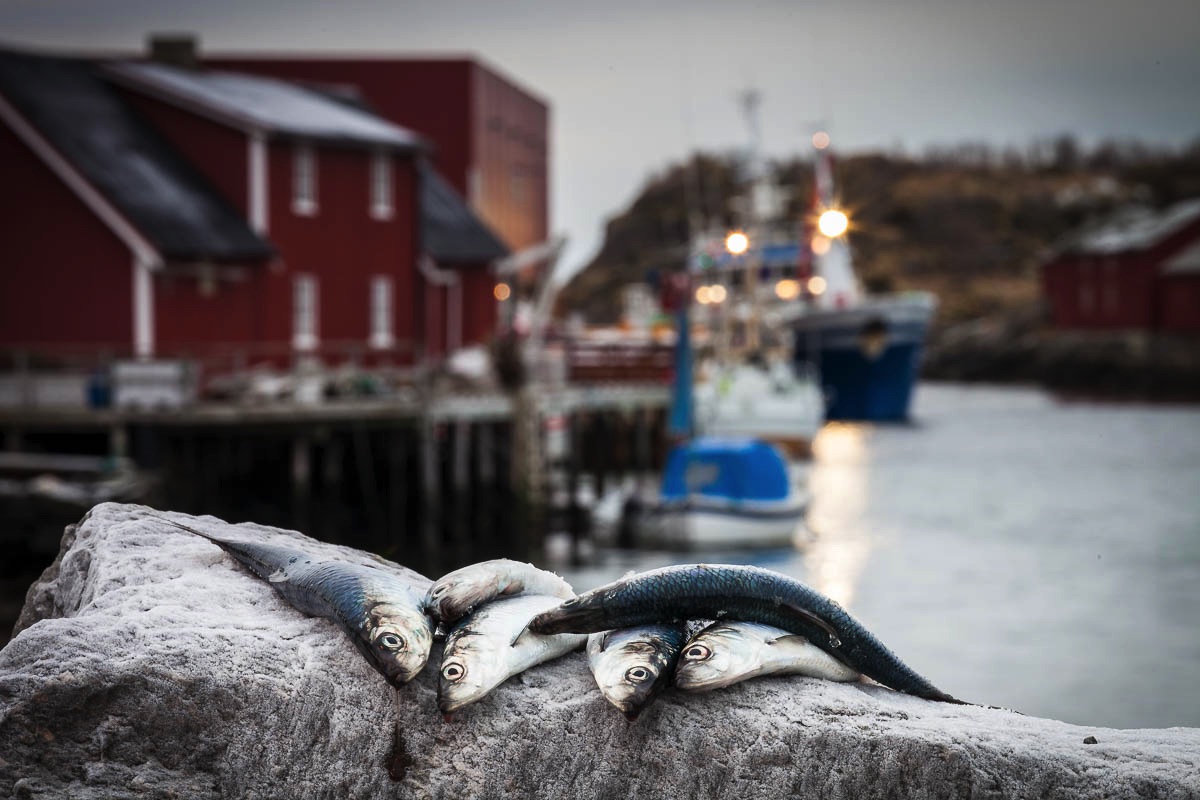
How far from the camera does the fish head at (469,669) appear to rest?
395 cm

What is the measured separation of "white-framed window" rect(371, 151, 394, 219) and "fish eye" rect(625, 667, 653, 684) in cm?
3100

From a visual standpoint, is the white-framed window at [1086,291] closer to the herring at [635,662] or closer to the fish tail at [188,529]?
the fish tail at [188,529]

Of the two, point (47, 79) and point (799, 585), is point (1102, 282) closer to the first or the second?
point (47, 79)

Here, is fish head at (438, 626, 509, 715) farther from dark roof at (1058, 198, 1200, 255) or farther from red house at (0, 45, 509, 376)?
dark roof at (1058, 198, 1200, 255)

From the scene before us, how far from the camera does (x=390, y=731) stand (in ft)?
13.6

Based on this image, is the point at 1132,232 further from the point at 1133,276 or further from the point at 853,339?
the point at 853,339

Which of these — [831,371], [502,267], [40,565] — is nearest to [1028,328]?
[831,371]

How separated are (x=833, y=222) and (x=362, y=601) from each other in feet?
17.2

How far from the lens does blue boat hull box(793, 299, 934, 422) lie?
205 ft

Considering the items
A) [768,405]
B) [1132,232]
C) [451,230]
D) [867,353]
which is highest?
[1132,232]

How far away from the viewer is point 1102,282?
90.5 meters

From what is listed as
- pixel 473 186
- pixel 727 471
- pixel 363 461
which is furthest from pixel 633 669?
pixel 473 186

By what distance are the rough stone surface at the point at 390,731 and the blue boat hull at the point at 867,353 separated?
56145 mm

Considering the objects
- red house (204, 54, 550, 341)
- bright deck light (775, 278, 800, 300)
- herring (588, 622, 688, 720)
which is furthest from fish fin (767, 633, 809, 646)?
bright deck light (775, 278, 800, 300)
